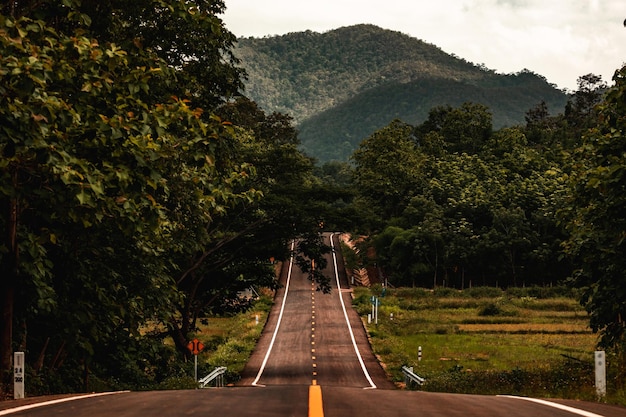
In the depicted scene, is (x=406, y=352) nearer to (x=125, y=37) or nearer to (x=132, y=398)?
(x=125, y=37)

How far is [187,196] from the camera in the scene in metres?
16.7

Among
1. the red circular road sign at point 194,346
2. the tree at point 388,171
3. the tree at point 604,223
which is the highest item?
the tree at point 388,171

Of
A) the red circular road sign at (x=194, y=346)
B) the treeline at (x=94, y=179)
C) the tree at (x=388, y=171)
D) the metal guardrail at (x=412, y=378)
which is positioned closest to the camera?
the treeline at (x=94, y=179)

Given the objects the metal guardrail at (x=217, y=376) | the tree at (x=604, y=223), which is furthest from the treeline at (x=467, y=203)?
the tree at (x=604, y=223)

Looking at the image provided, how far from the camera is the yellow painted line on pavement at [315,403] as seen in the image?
303 inches

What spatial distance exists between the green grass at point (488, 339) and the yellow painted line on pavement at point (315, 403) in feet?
17.3

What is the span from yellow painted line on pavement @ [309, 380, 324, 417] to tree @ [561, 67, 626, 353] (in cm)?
818

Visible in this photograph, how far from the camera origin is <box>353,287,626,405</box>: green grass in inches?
809

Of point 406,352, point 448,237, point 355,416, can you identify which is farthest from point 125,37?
point 448,237

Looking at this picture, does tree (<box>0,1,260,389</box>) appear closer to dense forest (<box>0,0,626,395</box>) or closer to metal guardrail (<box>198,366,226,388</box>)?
dense forest (<box>0,0,626,395</box>)

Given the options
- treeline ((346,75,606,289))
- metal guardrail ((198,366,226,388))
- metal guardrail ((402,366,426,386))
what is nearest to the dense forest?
metal guardrail ((198,366,226,388))

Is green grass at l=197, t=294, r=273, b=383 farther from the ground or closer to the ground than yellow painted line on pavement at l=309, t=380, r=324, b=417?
closer to the ground

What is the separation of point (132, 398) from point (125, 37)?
40.3 ft

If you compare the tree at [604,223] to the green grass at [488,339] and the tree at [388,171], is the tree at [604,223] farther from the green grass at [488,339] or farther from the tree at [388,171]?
the tree at [388,171]
